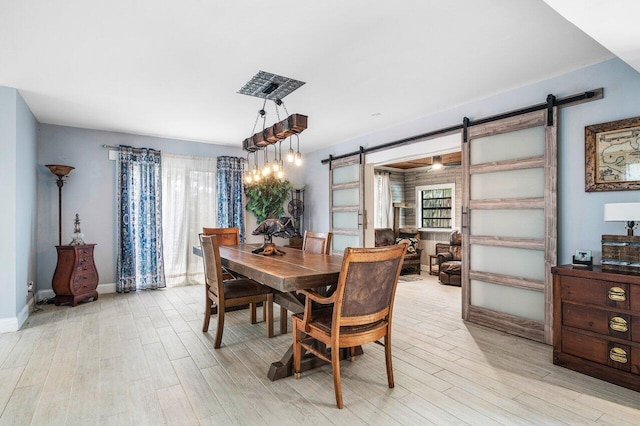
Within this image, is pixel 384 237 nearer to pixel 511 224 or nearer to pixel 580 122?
pixel 511 224

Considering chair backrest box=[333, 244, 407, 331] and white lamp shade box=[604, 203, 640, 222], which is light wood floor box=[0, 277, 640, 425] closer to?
chair backrest box=[333, 244, 407, 331]

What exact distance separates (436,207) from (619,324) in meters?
5.31

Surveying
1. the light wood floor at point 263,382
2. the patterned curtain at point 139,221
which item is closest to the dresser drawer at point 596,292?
the light wood floor at point 263,382

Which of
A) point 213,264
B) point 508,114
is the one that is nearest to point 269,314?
point 213,264

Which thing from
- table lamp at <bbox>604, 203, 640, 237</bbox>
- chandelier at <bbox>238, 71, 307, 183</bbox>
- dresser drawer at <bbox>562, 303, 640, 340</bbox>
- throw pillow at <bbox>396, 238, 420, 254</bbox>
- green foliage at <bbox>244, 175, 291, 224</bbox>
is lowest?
dresser drawer at <bbox>562, 303, 640, 340</bbox>

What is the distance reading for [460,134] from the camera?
13.3ft

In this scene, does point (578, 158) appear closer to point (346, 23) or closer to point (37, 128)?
point (346, 23)

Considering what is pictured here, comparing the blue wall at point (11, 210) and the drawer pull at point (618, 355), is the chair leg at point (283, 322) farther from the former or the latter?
the blue wall at point (11, 210)

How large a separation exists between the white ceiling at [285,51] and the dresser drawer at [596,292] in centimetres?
172

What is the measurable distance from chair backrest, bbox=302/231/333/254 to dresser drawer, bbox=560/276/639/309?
6.95ft

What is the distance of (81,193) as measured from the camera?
16.8 feet

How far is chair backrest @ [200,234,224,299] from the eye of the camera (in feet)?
9.85

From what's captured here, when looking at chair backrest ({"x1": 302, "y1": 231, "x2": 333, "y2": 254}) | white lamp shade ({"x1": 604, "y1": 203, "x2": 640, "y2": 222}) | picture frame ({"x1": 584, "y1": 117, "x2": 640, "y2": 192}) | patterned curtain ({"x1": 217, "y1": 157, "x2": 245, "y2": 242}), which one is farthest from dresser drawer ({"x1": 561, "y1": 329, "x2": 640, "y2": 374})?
patterned curtain ({"x1": 217, "y1": 157, "x2": 245, "y2": 242})

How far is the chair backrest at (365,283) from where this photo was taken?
2.03 meters
